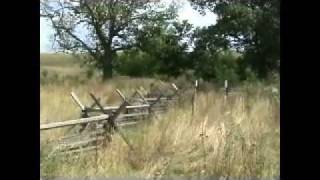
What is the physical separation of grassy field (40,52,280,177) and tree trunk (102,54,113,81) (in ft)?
0.07

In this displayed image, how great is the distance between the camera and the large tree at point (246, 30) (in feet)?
4.97

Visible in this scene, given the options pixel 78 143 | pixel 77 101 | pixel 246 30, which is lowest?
pixel 78 143

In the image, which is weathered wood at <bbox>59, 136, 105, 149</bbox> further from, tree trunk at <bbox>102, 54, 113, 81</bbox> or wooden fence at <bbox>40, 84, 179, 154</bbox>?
tree trunk at <bbox>102, 54, 113, 81</bbox>

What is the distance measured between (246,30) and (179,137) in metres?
0.44

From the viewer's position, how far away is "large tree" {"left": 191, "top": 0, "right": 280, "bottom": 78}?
4.97ft

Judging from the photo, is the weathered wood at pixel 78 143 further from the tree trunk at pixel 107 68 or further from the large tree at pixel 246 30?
the large tree at pixel 246 30

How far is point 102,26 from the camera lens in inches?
62.8

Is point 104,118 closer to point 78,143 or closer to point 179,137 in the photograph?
point 78,143

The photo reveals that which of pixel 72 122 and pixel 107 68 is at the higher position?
pixel 107 68

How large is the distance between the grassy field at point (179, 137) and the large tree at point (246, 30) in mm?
102

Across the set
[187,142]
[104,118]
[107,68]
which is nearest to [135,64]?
[107,68]

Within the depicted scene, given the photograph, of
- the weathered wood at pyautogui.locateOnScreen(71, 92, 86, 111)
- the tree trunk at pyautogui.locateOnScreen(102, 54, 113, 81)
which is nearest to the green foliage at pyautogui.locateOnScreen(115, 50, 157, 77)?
the tree trunk at pyautogui.locateOnScreen(102, 54, 113, 81)
